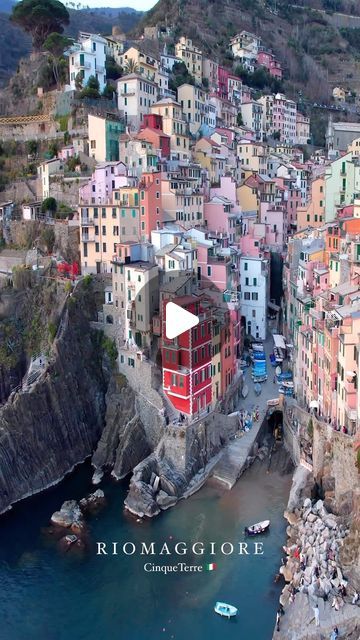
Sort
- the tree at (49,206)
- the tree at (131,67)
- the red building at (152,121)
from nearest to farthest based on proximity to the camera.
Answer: the tree at (49,206) < the red building at (152,121) < the tree at (131,67)

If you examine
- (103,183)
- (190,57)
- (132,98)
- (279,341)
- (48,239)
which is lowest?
(279,341)

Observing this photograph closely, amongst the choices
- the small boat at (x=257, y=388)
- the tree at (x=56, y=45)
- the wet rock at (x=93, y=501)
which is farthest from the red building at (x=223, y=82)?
the wet rock at (x=93, y=501)

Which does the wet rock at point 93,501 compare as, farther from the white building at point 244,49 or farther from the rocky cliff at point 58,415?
the white building at point 244,49

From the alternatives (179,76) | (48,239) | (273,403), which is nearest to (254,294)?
(273,403)

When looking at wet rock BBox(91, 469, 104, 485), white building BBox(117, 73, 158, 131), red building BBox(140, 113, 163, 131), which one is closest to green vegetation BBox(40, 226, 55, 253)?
red building BBox(140, 113, 163, 131)

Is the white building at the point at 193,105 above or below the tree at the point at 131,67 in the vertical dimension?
below

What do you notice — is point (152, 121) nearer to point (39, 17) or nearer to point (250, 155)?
point (250, 155)

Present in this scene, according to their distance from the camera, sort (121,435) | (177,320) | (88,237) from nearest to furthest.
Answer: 1. (177,320)
2. (121,435)
3. (88,237)

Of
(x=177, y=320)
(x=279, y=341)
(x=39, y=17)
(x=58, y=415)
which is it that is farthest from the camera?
(x=39, y=17)
